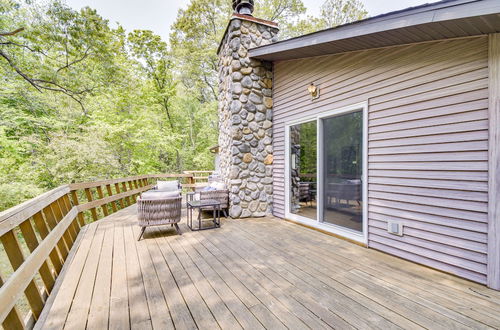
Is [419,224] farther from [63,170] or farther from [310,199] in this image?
[63,170]

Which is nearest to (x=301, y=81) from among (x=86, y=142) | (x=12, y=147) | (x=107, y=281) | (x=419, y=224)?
(x=419, y=224)

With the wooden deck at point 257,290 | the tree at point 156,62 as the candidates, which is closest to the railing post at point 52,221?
the wooden deck at point 257,290

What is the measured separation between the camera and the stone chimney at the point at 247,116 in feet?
16.5

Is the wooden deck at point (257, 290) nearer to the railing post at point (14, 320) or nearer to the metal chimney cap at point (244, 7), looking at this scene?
the railing post at point (14, 320)

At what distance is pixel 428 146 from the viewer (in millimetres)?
2693

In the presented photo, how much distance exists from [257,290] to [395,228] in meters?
1.98

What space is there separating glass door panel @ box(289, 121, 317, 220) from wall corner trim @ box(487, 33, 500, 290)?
7.84 ft

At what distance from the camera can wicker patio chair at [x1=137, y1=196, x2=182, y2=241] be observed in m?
3.80

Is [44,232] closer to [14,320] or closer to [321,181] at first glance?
[14,320]

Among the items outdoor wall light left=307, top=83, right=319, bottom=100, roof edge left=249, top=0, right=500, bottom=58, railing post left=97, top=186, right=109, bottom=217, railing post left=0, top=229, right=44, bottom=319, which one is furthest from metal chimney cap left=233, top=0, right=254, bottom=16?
railing post left=0, top=229, right=44, bottom=319

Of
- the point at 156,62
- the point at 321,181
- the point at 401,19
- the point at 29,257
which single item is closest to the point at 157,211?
the point at 29,257

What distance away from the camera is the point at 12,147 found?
789 centimetres

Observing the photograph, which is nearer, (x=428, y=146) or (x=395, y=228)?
(x=428, y=146)

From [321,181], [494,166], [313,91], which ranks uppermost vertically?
[313,91]
